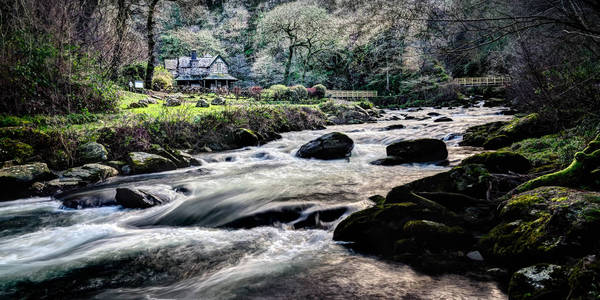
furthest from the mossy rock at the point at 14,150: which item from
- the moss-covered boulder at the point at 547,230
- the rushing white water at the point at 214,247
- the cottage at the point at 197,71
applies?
the cottage at the point at 197,71

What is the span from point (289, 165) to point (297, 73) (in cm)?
4068

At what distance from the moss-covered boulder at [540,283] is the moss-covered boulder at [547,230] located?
38 centimetres

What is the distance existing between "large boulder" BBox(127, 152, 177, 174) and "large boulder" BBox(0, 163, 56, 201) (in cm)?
201

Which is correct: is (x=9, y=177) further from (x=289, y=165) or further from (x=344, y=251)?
(x=344, y=251)

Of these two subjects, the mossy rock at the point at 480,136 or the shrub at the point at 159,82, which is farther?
the shrub at the point at 159,82

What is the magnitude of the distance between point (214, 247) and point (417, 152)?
6.84 meters

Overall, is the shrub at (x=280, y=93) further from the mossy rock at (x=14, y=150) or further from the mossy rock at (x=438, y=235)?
the mossy rock at (x=438, y=235)

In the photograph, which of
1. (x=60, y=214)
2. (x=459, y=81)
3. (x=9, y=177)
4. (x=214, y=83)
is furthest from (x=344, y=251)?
(x=214, y=83)

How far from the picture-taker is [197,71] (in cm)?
5097

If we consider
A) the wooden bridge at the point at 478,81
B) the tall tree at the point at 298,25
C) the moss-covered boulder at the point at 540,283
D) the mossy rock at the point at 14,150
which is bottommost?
the moss-covered boulder at the point at 540,283

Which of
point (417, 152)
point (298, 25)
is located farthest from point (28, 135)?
point (298, 25)

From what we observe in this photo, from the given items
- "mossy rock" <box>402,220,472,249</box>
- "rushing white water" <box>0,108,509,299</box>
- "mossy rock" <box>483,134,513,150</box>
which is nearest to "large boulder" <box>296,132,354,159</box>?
"rushing white water" <box>0,108,509,299</box>

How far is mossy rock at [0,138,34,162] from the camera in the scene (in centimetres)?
796

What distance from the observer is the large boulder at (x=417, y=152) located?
372 inches
